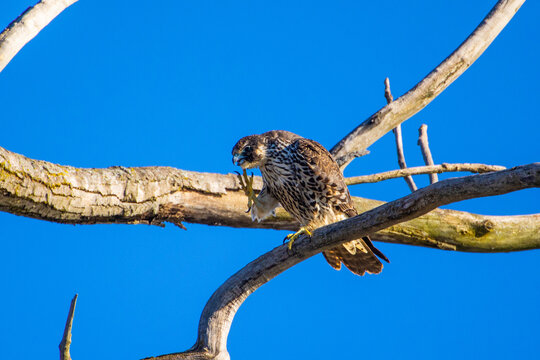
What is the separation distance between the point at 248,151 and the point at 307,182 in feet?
1.28

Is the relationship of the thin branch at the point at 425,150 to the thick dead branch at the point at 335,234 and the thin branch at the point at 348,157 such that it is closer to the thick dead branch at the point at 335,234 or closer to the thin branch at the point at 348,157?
the thin branch at the point at 348,157

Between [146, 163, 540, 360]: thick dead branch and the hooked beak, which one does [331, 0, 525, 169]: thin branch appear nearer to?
the hooked beak

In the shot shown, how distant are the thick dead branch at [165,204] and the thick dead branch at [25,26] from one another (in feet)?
1.46

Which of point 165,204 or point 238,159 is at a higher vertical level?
point 238,159

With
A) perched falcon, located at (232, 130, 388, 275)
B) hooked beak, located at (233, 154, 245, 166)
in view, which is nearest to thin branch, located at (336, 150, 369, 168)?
perched falcon, located at (232, 130, 388, 275)

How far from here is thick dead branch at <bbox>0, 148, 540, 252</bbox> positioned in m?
2.91

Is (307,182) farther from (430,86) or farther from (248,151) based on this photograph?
(430,86)

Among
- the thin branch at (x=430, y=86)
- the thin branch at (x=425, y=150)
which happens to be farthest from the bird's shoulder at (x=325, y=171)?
the thin branch at (x=425, y=150)

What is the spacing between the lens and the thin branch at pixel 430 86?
4.27 meters

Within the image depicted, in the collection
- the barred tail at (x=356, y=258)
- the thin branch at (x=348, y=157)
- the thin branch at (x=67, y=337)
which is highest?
the thin branch at (x=348, y=157)

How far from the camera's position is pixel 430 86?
434cm

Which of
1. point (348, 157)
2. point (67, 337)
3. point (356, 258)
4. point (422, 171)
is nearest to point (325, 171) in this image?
point (348, 157)

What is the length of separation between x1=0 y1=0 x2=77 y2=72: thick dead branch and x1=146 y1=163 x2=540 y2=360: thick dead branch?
4.76 ft

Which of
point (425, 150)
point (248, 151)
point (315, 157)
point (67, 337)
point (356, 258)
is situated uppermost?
point (425, 150)
